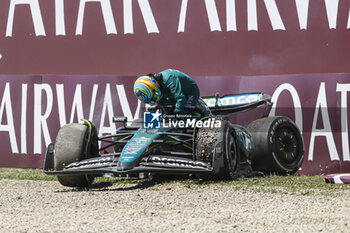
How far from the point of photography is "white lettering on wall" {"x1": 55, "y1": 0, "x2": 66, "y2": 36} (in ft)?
41.2

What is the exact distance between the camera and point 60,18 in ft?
41.3

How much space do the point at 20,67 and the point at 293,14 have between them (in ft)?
18.3

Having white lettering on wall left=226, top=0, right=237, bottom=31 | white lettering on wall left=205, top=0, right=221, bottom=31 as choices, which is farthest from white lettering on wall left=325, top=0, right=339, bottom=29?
white lettering on wall left=205, top=0, right=221, bottom=31

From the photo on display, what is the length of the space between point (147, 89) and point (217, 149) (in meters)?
1.52

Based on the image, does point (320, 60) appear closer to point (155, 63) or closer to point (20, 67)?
point (155, 63)

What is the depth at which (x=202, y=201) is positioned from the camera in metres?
6.92

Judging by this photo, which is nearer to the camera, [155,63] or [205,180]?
[205,180]

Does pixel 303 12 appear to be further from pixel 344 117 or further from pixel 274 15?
pixel 344 117

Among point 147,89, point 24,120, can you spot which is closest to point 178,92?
point 147,89

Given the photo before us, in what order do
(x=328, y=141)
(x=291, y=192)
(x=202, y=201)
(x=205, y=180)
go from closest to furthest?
(x=202, y=201) < (x=291, y=192) < (x=205, y=180) < (x=328, y=141)

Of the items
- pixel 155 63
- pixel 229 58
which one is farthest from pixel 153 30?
pixel 229 58

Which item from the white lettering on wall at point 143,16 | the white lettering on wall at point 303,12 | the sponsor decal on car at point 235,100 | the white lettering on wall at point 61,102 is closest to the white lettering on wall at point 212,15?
the white lettering on wall at point 143,16

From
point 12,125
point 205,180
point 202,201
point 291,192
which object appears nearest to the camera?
point 202,201

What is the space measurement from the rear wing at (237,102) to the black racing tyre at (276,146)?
1.01 feet
